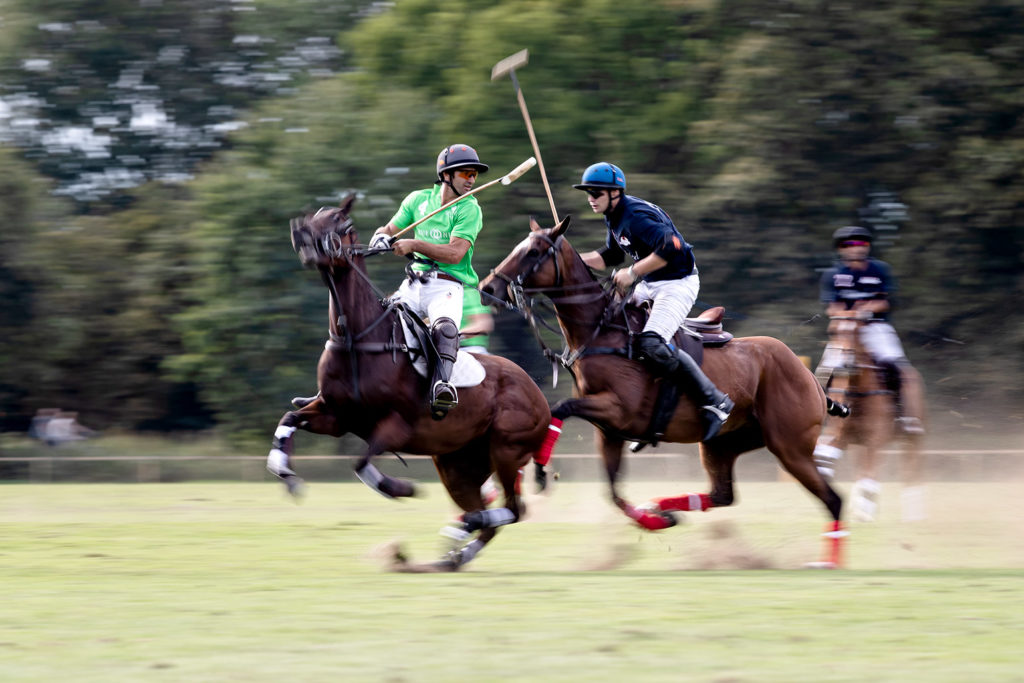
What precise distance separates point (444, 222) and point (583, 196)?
45.2 feet

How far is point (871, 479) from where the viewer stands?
10.9 metres

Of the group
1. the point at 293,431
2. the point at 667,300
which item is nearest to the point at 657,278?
the point at 667,300

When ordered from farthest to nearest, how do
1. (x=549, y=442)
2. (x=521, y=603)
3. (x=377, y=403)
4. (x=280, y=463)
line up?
(x=549, y=442) < (x=377, y=403) < (x=280, y=463) < (x=521, y=603)

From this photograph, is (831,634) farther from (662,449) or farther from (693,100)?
(693,100)

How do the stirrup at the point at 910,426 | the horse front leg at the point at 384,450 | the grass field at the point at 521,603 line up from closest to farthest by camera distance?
the grass field at the point at 521,603
the horse front leg at the point at 384,450
the stirrup at the point at 910,426

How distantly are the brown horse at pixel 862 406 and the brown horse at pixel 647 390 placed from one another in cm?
188

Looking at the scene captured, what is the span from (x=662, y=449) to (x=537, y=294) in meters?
10.3

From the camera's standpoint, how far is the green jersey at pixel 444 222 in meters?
8.24

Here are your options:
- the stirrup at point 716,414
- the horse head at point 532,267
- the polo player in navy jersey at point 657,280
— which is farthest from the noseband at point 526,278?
the stirrup at point 716,414

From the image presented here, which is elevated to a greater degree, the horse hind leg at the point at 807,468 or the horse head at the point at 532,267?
the horse head at the point at 532,267

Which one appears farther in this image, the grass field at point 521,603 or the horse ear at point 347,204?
the horse ear at point 347,204

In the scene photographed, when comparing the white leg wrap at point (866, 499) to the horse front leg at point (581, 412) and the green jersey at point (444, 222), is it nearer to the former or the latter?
the horse front leg at point (581, 412)

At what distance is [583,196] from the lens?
21.8m

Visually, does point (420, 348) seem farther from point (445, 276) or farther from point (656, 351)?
point (656, 351)
